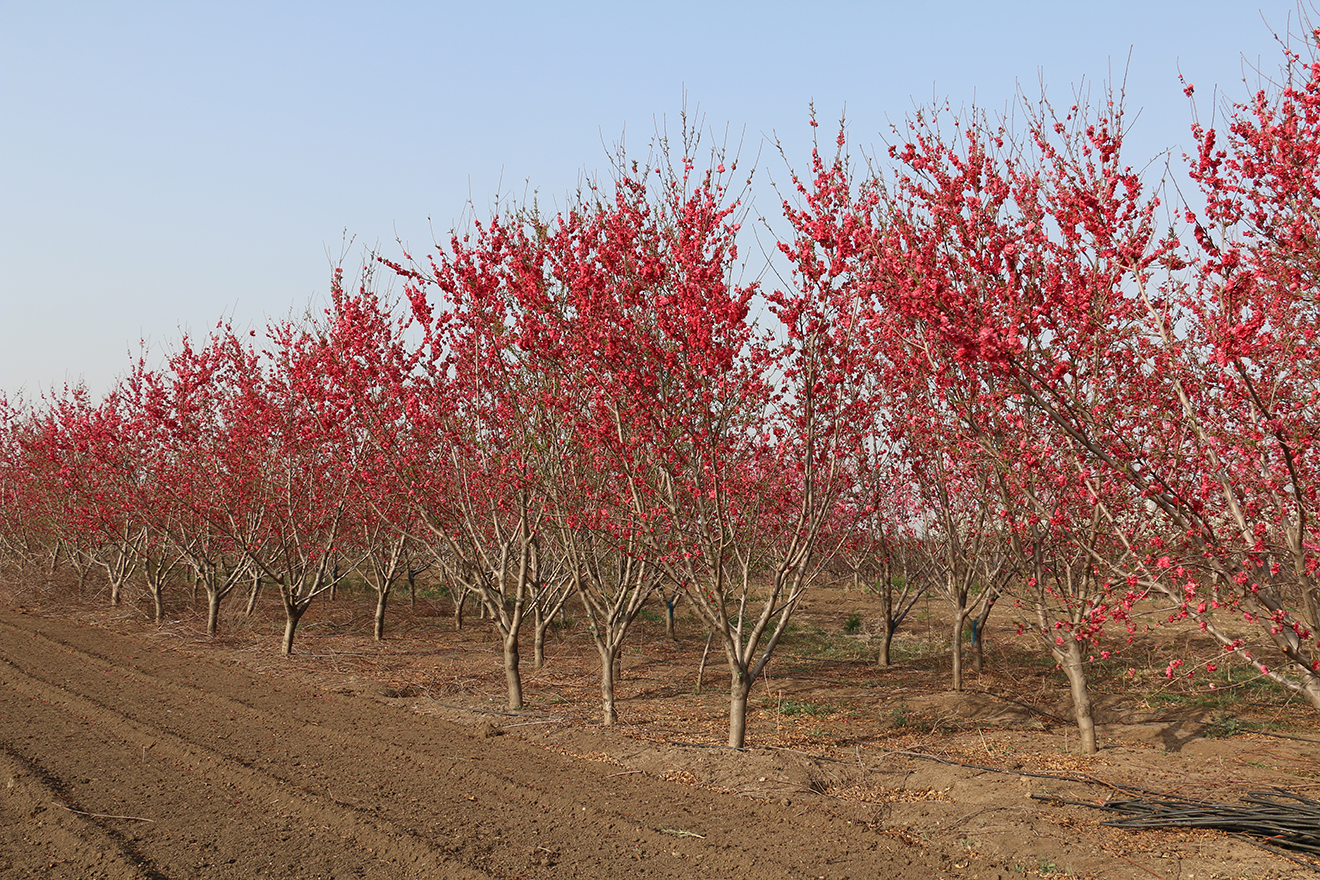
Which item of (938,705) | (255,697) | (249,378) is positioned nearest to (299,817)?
(255,697)

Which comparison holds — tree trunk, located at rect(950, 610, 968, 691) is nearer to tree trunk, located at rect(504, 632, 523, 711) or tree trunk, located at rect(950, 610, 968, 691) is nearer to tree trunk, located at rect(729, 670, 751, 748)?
tree trunk, located at rect(729, 670, 751, 748)

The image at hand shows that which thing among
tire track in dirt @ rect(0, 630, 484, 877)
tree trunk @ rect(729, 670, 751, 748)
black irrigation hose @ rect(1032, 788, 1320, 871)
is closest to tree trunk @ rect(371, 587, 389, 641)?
tire track in dirt @ rect(0, 630, 484, 877)

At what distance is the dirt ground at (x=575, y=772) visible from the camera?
555 centimetres

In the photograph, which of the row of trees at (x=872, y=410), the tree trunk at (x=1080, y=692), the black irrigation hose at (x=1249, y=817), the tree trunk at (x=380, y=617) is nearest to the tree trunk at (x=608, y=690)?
the row of trees at (x=872, y=410)

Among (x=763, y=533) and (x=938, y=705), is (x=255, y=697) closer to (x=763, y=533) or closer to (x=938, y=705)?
(x=763, y=533)

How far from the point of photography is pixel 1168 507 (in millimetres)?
4711

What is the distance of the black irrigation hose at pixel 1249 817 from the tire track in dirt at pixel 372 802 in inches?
67.3

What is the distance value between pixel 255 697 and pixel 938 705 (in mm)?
9416

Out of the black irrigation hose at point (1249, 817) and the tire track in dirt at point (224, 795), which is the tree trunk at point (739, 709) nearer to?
the black irrigation hose at point (1249, 817)

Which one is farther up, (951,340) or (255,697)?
(951,340)

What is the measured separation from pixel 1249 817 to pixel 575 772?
18.0 ft

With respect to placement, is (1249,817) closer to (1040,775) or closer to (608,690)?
(1040,775)

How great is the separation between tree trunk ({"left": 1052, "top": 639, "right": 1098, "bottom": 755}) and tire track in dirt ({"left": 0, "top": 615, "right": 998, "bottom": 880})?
13.0 ft

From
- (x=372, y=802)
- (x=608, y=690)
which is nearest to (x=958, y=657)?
(x=608, y=690)
